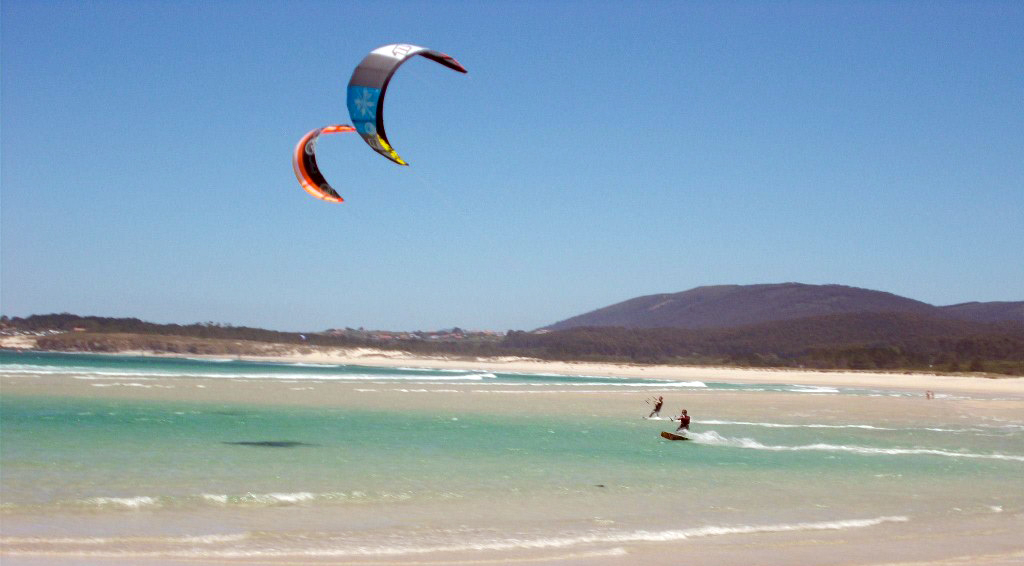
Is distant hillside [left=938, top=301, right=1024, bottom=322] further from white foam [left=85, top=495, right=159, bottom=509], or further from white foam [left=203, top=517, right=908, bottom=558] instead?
white foam [left=85, top=495, right=159, bottom=509]

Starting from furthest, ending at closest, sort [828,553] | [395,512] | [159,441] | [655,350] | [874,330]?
[874,330], [655,350], [159,441], [395,512], [828,553]

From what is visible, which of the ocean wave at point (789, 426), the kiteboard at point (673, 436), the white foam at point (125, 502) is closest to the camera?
the white foam at point (125, 502)

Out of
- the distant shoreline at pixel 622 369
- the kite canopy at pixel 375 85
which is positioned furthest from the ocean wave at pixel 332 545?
the distant shoreline at pixel 622 369

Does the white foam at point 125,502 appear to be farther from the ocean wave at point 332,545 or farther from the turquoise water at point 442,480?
the ocean wave at point 332,545

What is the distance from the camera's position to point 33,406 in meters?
20.8

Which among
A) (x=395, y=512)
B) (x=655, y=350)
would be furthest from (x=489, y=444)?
(x=655, y=350)

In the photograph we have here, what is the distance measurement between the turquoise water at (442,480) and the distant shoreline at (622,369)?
26.4 m

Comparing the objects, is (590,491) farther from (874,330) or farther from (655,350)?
(874,330)

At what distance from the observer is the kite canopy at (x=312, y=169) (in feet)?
43.9

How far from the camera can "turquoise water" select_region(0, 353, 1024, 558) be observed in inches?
330

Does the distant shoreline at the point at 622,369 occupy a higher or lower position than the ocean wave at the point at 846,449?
higher

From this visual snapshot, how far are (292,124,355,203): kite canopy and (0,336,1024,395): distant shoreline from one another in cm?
3271

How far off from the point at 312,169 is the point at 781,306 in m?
153

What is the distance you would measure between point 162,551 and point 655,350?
262 ft
